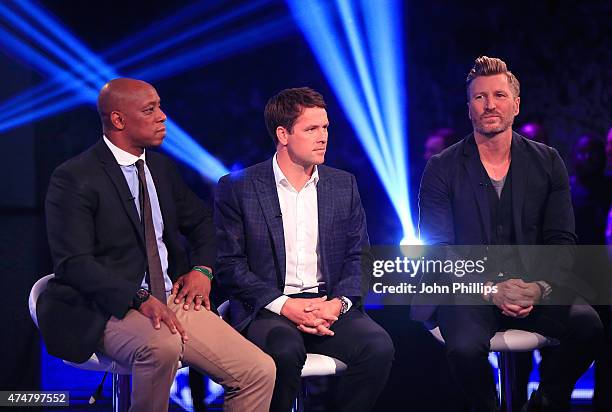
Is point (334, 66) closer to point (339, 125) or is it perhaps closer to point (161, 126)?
point (339, 125)

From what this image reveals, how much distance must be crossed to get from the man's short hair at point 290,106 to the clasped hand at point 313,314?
0.71 meters

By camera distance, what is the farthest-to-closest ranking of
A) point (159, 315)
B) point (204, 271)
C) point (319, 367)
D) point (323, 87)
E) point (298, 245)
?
point (323, 87)
point (298, 245)
point (204, 271)
point (319, 367)
point (159, 315)

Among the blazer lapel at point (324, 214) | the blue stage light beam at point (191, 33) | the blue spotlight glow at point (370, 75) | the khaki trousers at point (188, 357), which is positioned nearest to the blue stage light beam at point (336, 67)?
the blue spotlight glow at point (370, 75)

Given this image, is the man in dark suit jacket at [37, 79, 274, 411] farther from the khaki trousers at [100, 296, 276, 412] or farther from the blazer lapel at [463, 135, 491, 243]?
the blazer lapel at [463, 135, 491, 243]

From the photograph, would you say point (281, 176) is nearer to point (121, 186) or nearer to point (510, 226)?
point (121, 186)

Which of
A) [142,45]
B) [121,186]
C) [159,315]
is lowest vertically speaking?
[159,315]

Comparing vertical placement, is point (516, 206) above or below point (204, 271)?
above

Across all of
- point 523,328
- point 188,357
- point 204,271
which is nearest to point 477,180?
point 523,328

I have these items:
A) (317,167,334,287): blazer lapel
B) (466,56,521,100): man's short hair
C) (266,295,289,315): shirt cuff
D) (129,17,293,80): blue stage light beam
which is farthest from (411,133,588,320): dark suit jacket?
(129,17,293,80): blue stage light beam

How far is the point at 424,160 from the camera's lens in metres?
5.06

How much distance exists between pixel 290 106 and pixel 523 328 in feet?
4.19

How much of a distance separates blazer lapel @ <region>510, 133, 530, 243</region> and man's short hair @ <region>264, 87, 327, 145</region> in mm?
847

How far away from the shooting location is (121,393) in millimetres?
3027

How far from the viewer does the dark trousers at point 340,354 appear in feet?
9.75
